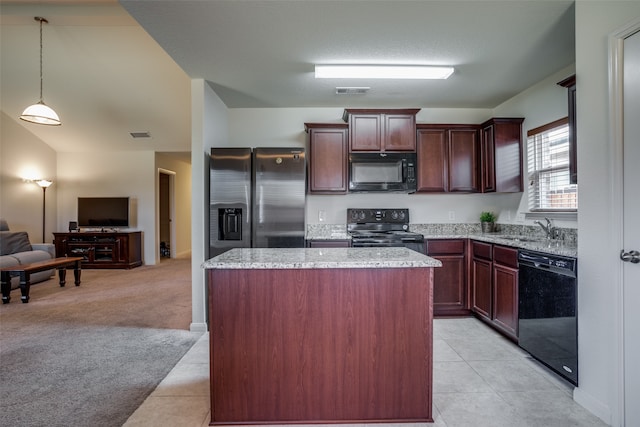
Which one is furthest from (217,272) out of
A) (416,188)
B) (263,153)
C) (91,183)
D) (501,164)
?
(91,183)

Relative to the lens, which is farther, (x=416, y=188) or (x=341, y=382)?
(x=416, y=188)

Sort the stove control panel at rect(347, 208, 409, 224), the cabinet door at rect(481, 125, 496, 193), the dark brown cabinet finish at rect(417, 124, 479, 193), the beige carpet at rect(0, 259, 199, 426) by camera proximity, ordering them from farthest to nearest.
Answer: the stove control panel at rect(347, 208, 409, 224) < the dark brown cabinet finish at rect(417, 124, 479, 193) < the cabinet door at rect(481, 125, 496, 193) < the beige carpet at rect(0, 259, 199, 426)

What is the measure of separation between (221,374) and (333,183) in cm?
248

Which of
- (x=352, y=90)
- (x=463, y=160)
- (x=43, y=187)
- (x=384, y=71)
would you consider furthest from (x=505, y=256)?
(x=43, y=187)

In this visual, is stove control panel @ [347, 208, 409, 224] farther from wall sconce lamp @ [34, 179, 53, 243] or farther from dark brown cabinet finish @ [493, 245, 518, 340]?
wall sconce lamp @ [34, 179, 53, 243]

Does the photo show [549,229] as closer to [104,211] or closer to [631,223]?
[631,223]

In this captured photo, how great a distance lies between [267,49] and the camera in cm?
262

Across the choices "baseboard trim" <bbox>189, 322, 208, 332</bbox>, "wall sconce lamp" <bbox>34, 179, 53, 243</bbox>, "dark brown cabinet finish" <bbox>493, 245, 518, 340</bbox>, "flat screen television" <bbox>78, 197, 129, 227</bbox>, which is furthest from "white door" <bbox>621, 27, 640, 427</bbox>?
"wall sconce lamp" <bbox>34, 179, 53, 243</bbox>

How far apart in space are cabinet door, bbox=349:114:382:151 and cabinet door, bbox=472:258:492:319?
1660 millimetres

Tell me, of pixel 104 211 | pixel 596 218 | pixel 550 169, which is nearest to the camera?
pixel 596 218

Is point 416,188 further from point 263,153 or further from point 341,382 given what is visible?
point 341,382

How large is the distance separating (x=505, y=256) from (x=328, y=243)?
168cm

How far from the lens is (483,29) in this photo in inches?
92.1

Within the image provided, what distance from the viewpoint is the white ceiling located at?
216 cm
